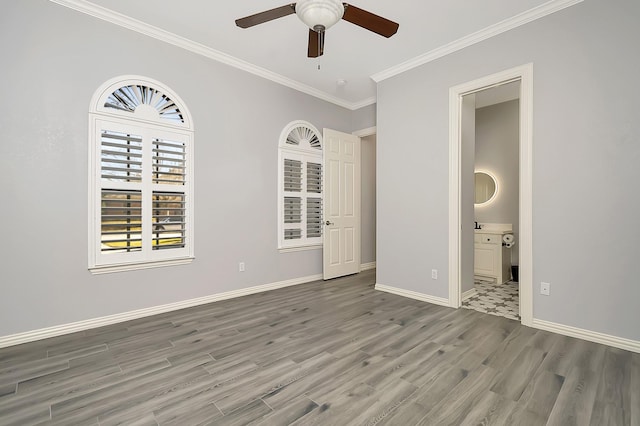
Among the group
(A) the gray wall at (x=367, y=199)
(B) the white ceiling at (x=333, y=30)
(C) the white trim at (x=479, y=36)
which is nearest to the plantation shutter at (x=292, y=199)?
(B) the white ceiling at (x=333, y=30)

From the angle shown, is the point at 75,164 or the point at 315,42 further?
the point at 75,164

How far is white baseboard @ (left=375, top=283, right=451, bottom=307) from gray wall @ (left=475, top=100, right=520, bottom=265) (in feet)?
7.56

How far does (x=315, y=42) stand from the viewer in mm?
2352

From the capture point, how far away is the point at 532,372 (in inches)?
80.9

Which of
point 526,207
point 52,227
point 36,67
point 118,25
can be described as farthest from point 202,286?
point 526,207

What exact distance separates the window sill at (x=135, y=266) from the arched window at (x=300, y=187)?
4.41 ft

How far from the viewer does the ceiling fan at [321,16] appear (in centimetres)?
196

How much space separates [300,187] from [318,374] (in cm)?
289

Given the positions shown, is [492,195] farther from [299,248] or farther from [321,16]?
[321,16]

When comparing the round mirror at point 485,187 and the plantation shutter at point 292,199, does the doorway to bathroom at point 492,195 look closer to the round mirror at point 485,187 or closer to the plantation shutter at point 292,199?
the round mirror at point 485,187

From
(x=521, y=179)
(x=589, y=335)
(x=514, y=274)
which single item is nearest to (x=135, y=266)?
(x=521, y=179)

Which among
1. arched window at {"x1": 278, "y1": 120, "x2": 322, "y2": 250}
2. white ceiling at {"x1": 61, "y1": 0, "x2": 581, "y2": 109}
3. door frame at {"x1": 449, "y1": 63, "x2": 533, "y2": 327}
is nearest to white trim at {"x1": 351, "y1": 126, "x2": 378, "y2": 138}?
arched window at {"x1": 278, "y1": 120, "x2": 322, "y2": 250}

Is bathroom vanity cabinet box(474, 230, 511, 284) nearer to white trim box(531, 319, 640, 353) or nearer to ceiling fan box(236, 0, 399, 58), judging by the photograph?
white trim box(531, 319, 640, 353)

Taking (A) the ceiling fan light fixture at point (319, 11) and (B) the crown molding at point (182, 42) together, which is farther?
(B) the crown molding at point (182, 42)
